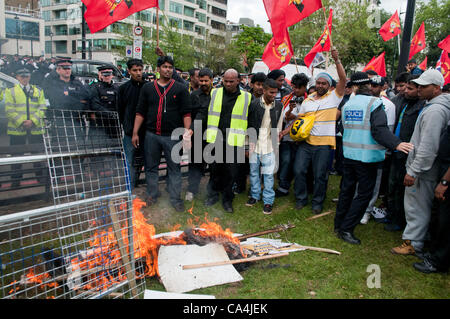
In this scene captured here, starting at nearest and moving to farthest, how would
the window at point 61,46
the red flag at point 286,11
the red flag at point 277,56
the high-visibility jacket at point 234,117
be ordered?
the high-visibility jacket at point 234,117 < the red flag at point 286,11 < the red flag at point 277,56 < the window at point 61,46

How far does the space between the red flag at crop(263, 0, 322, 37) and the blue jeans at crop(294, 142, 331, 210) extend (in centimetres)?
231

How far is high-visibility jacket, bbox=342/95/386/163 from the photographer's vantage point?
14.6 feet

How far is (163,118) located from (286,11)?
10.2 feet

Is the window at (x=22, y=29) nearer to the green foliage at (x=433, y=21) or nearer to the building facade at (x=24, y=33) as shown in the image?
the building facade at (x=24, y=33)

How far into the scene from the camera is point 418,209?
13.9ft

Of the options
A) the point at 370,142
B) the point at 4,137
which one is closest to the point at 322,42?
the point at 370,142

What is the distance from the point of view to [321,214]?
566 cm

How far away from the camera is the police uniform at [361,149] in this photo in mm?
4367

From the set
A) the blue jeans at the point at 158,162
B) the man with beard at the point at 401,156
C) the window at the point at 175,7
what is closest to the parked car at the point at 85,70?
the blue jeans at the point at 158,162

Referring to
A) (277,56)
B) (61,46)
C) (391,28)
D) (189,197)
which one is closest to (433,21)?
(391,28)

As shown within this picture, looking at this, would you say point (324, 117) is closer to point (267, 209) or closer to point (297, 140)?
point (297, 140)

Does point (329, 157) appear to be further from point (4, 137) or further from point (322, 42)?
point (4, 137)

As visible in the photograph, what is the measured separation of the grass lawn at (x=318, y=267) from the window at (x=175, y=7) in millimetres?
66324

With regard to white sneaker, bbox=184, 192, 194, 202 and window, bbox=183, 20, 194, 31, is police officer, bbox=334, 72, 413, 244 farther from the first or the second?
window, bbox=183, 20, 194, 31
